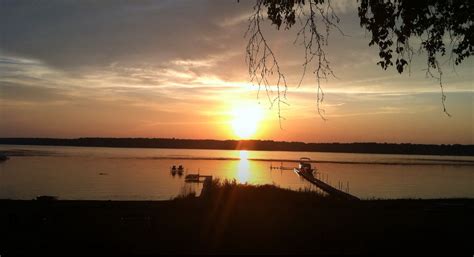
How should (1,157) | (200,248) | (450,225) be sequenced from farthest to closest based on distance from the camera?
(1,157) → (450,225) → (200,248)

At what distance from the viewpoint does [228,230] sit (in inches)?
468

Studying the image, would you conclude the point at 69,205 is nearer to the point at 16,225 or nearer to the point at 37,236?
the point at 16,225

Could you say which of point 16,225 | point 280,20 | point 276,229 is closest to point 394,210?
point 276,229

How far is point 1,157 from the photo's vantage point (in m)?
121

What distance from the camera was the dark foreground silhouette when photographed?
10.0m

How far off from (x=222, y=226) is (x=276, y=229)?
148 centimetres

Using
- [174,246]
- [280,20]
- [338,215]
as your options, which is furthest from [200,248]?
[338,215]

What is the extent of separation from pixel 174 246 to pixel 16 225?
189 inches

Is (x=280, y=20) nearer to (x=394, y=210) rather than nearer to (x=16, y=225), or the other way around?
(x=16, y=225)

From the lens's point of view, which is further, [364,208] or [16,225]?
[364,208]

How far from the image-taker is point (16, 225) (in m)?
12.0

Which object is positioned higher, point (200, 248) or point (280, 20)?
point (280, 20)

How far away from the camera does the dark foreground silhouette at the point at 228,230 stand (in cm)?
1004

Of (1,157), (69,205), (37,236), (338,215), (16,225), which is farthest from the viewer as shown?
(1,157)
